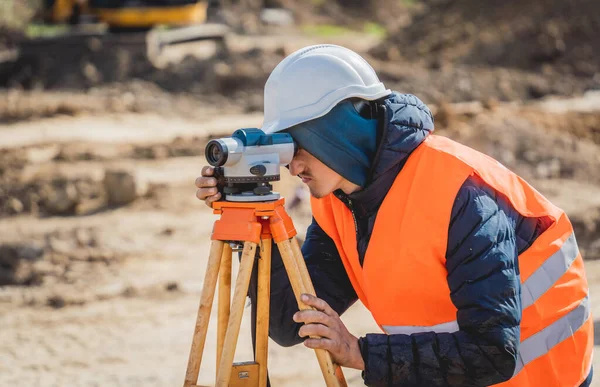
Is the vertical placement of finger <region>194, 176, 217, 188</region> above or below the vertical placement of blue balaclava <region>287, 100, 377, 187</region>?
below

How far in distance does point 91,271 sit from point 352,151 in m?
4.92

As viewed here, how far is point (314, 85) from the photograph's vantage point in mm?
2459

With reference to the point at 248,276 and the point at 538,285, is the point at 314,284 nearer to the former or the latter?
the point at 248,276

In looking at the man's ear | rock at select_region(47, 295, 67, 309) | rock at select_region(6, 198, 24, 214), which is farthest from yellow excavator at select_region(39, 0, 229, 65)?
the man's ear

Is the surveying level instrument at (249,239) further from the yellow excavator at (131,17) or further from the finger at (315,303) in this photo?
the yellow excavator at (131,17)

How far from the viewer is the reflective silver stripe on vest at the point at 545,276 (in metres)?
2.47

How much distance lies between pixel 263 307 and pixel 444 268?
0.53m

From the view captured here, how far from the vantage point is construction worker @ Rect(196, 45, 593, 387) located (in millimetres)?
2297

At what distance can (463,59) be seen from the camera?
17281mm

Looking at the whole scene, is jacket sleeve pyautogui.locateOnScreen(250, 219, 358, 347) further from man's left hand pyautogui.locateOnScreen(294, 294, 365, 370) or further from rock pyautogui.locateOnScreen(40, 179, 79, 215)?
rock pyautogui.locateOnScreen(40, 179, 79, 215)

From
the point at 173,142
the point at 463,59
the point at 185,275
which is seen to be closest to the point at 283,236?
the point at 185,275

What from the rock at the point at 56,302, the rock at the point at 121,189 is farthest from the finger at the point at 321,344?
the rock at the point at 121,189

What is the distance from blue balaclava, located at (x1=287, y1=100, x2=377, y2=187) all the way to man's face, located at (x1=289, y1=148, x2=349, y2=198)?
0.03m

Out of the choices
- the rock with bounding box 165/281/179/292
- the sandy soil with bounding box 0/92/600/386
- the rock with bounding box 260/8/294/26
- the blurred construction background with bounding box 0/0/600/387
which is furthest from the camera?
the rock with bounding box 260/8/294/26
